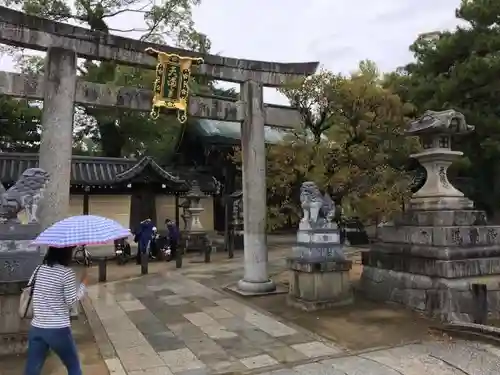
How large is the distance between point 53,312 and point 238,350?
294cm

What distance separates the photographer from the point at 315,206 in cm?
855

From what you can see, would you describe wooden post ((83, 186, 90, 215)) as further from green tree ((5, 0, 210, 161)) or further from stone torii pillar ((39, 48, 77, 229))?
stone torii pillar ((39, 48, 77, 229))

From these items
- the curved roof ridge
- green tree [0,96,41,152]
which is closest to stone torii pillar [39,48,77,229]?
the curved roof ridge

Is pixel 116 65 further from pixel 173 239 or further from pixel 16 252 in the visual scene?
pixel 16 252

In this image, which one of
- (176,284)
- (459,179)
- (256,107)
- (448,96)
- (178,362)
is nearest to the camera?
(178,362)

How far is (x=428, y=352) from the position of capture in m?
5.97

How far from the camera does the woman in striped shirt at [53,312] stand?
3984mm

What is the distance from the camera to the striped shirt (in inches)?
157

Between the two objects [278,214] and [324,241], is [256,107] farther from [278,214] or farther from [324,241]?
[324,241]

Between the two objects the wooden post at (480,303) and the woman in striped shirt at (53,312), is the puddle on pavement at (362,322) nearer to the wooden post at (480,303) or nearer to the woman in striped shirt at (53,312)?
the wooden post at (480,303)

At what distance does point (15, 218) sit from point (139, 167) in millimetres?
12365

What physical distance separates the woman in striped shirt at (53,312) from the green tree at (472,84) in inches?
502

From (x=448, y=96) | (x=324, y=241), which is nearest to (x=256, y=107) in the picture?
(x=324, y=241)

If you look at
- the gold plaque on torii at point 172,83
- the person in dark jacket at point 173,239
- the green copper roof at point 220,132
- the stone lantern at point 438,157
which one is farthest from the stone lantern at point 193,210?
the stone lantern at point 438,157
